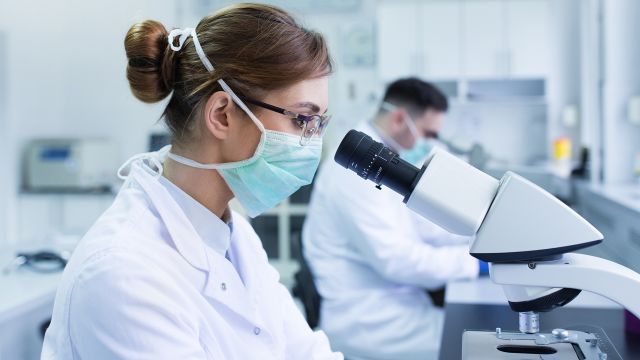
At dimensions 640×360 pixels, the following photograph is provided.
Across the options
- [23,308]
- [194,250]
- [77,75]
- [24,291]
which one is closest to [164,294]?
[194,250]

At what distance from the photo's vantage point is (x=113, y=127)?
16.1ft

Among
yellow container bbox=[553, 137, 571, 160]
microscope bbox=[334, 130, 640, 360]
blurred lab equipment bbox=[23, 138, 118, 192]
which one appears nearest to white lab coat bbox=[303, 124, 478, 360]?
microscope bbox=[334, 130, 640, 360]

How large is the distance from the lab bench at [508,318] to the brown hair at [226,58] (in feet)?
1.87

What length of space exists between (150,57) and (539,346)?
0.78 metres

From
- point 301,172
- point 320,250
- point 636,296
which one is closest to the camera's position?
point 636,296

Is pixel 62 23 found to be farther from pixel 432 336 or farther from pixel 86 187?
pixel 432 336

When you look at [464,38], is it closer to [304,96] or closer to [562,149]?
[562,149]

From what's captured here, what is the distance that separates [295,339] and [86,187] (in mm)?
3573

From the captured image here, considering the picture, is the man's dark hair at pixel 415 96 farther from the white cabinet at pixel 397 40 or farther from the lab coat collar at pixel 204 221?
the white cabinet at pixel 397 40

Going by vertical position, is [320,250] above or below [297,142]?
below

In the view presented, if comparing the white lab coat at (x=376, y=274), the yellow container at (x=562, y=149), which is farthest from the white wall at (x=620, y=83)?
the yellow container at (x=562, y=149)

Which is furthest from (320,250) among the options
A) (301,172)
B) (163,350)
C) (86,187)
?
(86,187)

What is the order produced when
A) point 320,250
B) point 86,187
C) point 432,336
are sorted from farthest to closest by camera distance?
1. point 86,187
2. point 320,250
3. point 432,336

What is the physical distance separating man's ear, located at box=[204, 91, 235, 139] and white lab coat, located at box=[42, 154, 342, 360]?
0.41 ft
